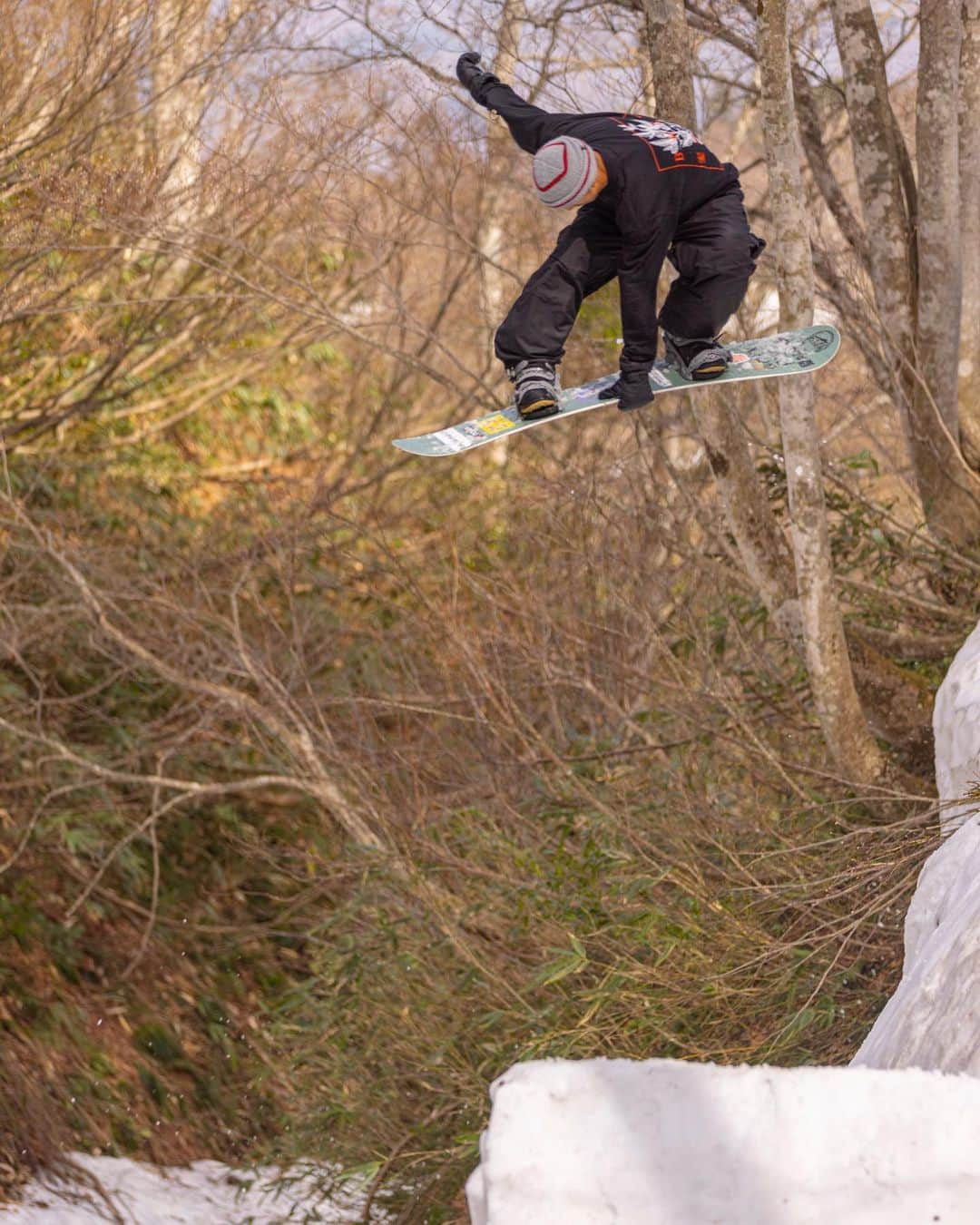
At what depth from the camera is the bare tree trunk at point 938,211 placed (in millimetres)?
4965

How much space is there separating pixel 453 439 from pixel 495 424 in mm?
150

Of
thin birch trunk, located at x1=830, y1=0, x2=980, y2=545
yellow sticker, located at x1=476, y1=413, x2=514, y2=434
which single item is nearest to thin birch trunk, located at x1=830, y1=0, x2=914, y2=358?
thin birch trunk, located at x1=830, y1=0, x2=980, y2=545

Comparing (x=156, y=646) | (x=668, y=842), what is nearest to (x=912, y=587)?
(x=668, y=842)

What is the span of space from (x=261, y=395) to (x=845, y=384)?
16.1 feet

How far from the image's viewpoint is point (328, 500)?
9828 millimetres

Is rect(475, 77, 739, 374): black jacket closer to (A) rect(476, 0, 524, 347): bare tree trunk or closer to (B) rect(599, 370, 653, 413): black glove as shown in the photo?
(B) rect(599, 370, 653, 413): black glove

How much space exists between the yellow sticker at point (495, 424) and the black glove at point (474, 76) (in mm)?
1025

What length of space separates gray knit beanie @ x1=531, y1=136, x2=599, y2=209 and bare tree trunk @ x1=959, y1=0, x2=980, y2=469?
2534 mm

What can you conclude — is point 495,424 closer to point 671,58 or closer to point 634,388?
point 634,388

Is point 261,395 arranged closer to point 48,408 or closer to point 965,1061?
point 48,408

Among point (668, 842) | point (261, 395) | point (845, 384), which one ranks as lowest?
point (668, 842)

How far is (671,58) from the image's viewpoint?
162 inches

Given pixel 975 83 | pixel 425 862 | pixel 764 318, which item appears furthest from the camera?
pixel 764 318

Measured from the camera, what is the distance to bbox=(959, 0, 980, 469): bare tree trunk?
533 cm
